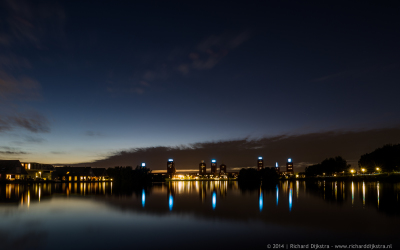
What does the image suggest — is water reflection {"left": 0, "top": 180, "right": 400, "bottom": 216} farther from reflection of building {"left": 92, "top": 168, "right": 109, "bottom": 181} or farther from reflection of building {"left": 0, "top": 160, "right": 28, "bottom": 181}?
reflection of building {"left": 92, "top": 168, "right": 109, "bottom": 181}

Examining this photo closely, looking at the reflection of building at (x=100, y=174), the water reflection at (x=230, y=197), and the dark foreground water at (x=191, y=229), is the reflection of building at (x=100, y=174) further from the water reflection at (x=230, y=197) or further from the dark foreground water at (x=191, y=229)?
the dark foreground water at (x=191, y=229)

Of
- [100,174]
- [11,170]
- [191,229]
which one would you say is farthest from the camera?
[100,174]

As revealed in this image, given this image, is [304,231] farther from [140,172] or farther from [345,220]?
[140,172]

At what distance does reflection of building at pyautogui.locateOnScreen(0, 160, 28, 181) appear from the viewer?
242 feet

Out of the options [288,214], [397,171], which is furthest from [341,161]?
[288,214]

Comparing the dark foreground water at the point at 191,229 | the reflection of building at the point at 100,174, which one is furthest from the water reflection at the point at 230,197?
the reflection of building at the point at 100,174

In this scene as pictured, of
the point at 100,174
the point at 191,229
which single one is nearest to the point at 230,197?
the point at 191,229

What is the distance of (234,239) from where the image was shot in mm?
14367

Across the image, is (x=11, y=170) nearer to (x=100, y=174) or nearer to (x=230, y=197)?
(x=100, y=174)

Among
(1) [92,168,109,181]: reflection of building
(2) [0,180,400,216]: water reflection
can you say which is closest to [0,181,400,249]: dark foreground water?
(2) [0,180,400,216]: water reflection

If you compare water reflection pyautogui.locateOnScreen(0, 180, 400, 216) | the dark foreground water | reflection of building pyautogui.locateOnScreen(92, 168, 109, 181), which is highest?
the dark foreground water

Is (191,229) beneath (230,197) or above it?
above

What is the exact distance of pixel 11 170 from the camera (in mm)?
74938

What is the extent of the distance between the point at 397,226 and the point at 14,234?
22776 millimetres
